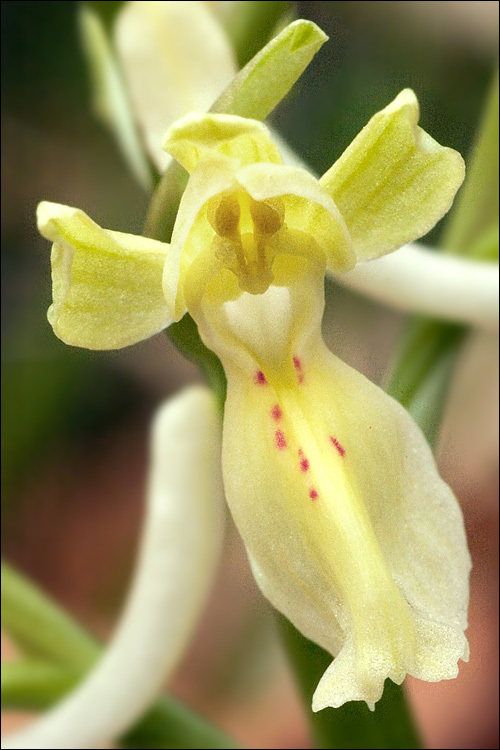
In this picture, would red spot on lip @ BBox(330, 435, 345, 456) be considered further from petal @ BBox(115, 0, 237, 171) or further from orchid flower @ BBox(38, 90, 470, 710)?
petal @ BBox(115, 0, 237, 171)

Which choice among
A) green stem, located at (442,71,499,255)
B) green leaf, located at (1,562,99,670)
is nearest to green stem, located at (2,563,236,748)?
green leaf, located at (1,562,99,670)

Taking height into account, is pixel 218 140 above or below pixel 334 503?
above

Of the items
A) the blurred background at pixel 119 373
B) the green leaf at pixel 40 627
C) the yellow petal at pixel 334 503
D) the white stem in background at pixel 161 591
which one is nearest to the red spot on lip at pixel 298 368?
the yellow petal at pixel 334 503

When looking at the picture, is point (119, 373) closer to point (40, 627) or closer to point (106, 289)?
point (40, 627)

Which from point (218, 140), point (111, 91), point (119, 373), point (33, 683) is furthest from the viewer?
point (119, 373)

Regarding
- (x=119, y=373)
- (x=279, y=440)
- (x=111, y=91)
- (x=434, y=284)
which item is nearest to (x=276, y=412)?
(x=279, y=440)

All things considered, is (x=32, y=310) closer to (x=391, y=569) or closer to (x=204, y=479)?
(x=204, y=479)

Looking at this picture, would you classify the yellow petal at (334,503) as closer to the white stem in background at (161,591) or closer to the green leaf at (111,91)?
the white stem in background at (161,591)
